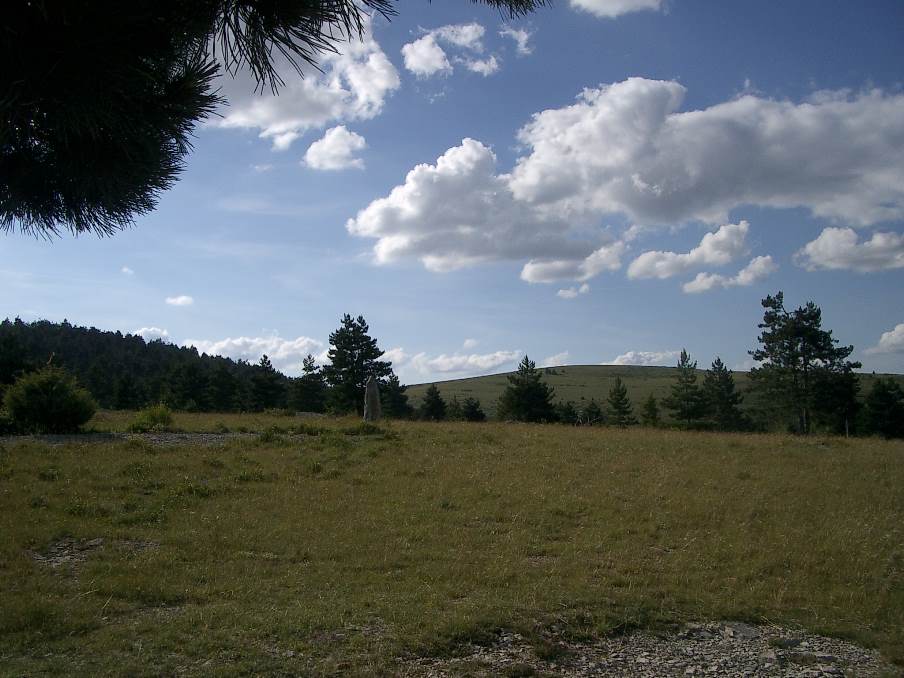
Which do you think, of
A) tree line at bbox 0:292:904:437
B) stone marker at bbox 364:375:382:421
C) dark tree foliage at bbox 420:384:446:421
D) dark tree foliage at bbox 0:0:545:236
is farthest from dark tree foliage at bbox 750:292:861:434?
dark tree foliage at bbox 0:0:545:236

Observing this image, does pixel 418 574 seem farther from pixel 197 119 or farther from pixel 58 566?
pixel 197 119

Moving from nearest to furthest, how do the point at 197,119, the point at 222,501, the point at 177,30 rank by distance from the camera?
1. the point at 177,30
2. the point at 197,119
3. the point at 222,501

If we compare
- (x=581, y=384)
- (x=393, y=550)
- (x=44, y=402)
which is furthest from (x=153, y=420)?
(x=581, y=384)

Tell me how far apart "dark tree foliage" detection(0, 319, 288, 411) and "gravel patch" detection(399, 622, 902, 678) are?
30374mm

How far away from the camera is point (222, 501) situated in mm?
9711

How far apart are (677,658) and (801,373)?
48.1 m

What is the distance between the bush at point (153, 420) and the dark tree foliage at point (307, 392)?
1509 inches

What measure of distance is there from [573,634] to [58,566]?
5258mm

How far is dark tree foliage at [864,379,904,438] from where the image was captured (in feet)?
162

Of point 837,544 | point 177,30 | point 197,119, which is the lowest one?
point 837,544

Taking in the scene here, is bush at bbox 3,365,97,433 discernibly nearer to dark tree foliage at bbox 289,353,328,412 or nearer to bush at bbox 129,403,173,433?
bush at bbox 129,403,173,433

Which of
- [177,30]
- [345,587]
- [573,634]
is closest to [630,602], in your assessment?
[573,634]

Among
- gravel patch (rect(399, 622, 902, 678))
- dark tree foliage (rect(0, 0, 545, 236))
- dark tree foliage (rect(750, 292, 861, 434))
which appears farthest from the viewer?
dark tree foliage (rect(750, 292, 861, 434))

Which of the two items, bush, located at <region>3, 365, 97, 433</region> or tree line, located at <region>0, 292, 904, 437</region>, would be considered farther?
tree line, located at <region>0, 292, 904, 437</region>
